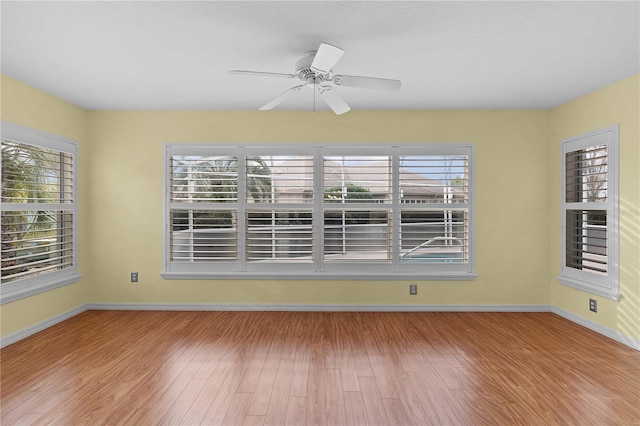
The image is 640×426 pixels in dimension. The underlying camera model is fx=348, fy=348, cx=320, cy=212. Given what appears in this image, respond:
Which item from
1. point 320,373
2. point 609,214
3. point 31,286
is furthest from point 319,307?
point 609,214

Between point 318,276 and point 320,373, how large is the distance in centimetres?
172

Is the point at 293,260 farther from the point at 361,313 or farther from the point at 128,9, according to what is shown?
the point at 128,9

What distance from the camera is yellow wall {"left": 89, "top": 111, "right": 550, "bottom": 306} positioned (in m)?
4.38

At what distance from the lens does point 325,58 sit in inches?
89.9

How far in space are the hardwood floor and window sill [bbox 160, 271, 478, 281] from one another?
0.53 metres

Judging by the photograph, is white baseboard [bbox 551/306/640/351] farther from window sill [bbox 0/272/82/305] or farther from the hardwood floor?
window sill [bbox 0/272/82/305]

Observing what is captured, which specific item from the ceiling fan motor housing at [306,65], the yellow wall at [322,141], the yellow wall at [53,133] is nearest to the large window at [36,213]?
the yellow wall at [53,133]

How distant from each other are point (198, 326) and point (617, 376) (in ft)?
12.6

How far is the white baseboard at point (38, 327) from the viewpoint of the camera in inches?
131

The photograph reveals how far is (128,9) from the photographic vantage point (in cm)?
223

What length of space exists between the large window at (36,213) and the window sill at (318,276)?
3.82 feet

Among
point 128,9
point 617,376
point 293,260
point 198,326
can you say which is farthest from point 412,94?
point 198,326

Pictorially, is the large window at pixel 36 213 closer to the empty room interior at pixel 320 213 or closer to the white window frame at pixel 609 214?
the empty room interior at pixel 320 213

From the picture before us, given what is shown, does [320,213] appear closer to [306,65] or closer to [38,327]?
[306,65]
